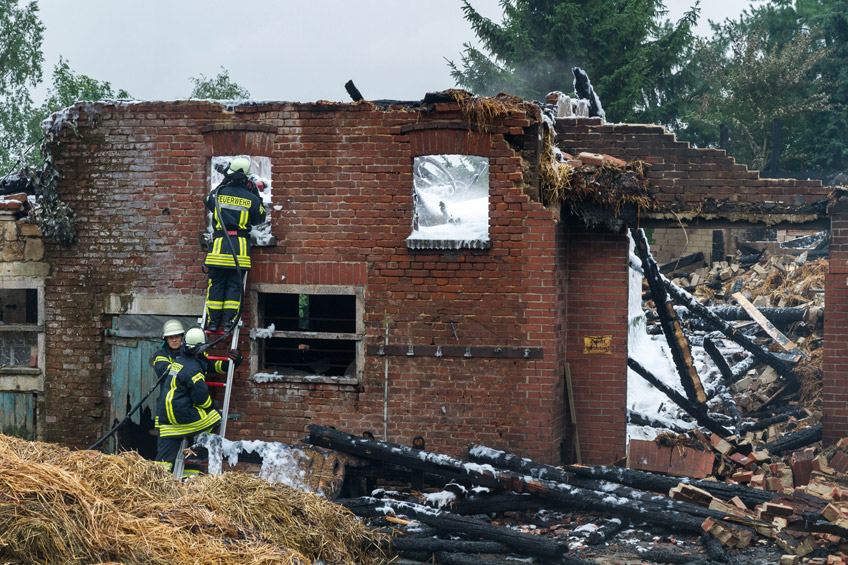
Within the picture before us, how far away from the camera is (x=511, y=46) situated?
3250 cm

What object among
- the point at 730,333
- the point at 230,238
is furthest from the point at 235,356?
the point at 730,333

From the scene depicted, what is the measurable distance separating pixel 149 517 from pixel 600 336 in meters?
6.49

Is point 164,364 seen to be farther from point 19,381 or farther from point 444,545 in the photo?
point 444,545

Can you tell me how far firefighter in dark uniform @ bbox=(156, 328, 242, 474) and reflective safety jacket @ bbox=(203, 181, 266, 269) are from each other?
105 centimetres

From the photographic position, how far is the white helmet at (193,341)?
9797mm

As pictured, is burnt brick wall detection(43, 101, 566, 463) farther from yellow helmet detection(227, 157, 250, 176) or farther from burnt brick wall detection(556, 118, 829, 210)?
burnt brick wall detection(556, 118, 829, 210)

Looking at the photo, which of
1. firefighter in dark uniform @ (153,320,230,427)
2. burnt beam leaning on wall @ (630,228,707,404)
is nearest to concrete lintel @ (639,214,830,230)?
burnt beam leaning on wall @ (630,228,707,404)

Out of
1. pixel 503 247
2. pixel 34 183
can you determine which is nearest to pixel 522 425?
pixel 503 247

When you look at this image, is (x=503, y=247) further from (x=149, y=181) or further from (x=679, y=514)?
(x=149, y=181)

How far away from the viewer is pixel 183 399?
31.9ft

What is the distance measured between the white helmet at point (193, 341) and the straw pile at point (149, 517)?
191cm

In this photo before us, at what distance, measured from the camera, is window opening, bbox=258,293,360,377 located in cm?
1139

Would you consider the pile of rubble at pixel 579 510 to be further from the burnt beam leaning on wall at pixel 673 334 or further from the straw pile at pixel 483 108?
the straw pile at pixel 483 108

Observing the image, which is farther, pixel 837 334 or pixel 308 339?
pixel 308 339
